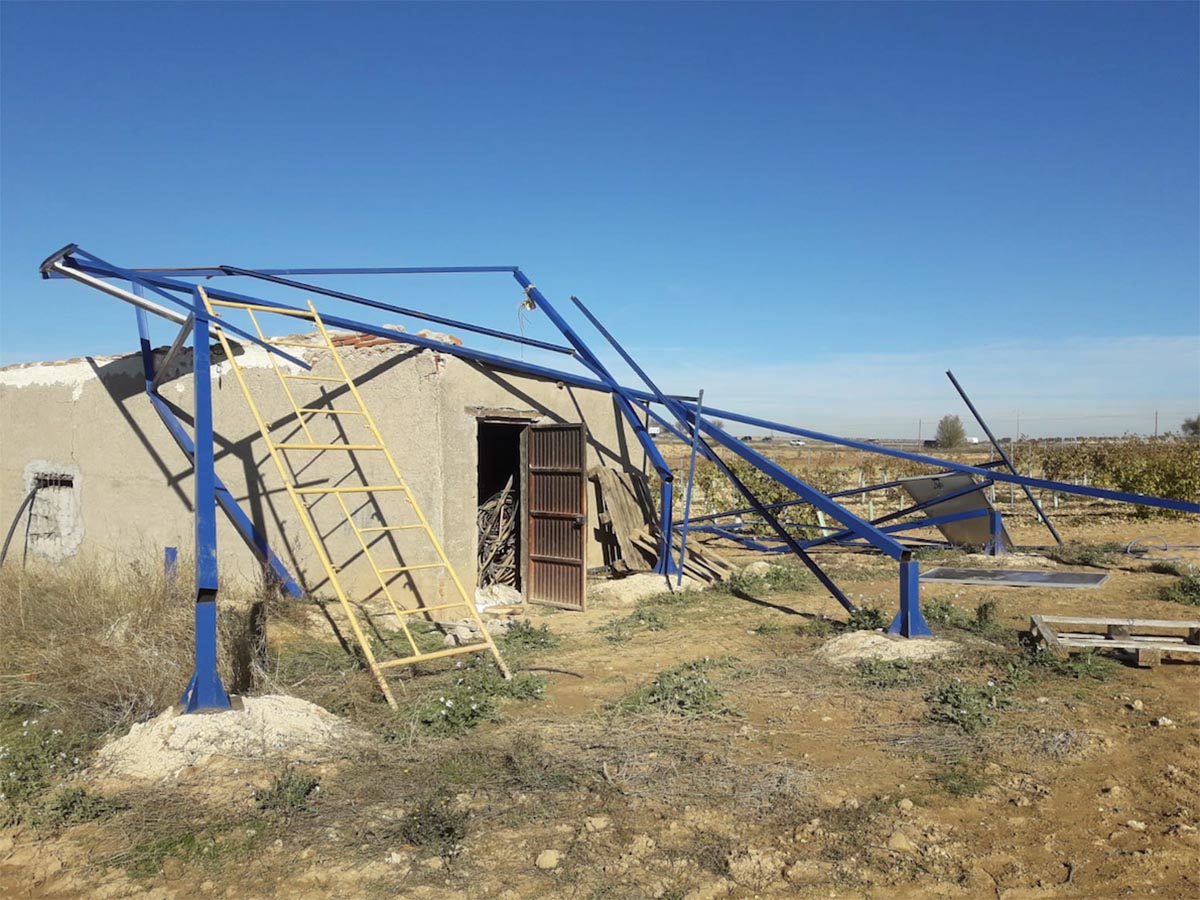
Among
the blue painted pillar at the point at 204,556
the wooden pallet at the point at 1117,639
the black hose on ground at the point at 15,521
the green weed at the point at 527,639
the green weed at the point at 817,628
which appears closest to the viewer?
the blue painted pillar at the point at 204,556

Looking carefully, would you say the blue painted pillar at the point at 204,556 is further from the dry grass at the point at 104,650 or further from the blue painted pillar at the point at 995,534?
the blue painted pillar at the point at 995,534

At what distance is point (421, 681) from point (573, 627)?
275 cm

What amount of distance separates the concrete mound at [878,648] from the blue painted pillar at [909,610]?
80 millimetres

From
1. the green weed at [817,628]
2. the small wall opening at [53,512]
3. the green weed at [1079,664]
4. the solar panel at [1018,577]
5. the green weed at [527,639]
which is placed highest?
the small wall opening at [53,512]

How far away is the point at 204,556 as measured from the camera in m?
5.61

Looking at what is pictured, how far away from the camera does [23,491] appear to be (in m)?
11.9

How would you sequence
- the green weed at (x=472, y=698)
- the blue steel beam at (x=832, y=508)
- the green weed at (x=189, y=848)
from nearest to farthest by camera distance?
the green weed at (x=189, y=848) → the green weed at (x=472, y=698) → the blue steel beam at (x=832, y=508)

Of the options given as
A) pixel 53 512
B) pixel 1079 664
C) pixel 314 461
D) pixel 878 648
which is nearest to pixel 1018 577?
pixel 1079 664

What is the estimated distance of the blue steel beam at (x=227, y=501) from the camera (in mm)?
→ 8430

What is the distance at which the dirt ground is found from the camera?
377 centimetres

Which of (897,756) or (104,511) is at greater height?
(104,511)

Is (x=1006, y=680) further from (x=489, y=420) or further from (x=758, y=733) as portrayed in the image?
(x=489, y=420)

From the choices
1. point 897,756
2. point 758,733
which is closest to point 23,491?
point 758,733

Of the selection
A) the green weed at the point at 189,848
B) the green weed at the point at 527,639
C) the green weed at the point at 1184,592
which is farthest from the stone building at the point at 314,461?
the green weed at the point at 1184,592
